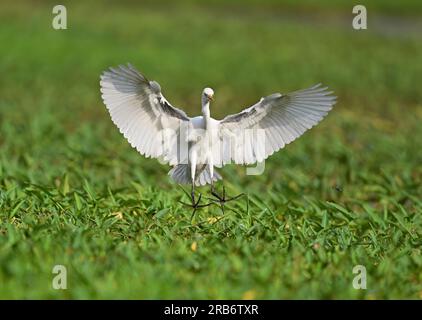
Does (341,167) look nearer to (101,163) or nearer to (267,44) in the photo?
(101,163)

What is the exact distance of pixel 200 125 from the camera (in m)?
5.80

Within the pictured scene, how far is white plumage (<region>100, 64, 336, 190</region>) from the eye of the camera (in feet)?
18.9

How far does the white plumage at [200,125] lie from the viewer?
227 inches

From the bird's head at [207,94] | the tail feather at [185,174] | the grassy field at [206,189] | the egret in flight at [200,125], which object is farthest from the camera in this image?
the tail feather at [185,174]

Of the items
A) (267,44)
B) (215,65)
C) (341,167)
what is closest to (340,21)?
(267,44)

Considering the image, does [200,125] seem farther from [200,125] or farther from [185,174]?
[185,174]

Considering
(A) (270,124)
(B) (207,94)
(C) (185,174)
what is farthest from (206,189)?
(B) (207,94)

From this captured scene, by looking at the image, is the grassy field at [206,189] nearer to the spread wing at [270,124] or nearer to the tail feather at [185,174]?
the tail feather at [185,174]

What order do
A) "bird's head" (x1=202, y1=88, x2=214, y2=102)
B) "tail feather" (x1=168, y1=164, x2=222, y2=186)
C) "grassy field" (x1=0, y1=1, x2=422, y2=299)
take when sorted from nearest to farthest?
"grassy field" (x1=0, y1=1, x2=422, y2=299) → "bird's head" (x1=202, y1=88, x2=214, y2=102) → "tail feather" (x1=168, y1=164, x2=222, y2=186)

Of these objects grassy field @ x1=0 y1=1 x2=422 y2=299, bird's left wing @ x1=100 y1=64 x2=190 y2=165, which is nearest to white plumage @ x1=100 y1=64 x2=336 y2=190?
bird's left wing @ x1=100 y1=64 x2=190 y2=165

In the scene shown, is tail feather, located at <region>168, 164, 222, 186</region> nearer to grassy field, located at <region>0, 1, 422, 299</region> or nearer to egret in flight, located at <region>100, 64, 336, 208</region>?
egret in flight, located at <region>100, 64, 336, 208</region>

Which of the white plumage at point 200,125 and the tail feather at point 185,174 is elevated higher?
the white plumage at point 200,125

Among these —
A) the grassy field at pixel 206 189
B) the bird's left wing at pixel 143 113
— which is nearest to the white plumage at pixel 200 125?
the bird's left wing at pixel 143 113

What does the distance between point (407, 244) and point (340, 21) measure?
64.8ft
